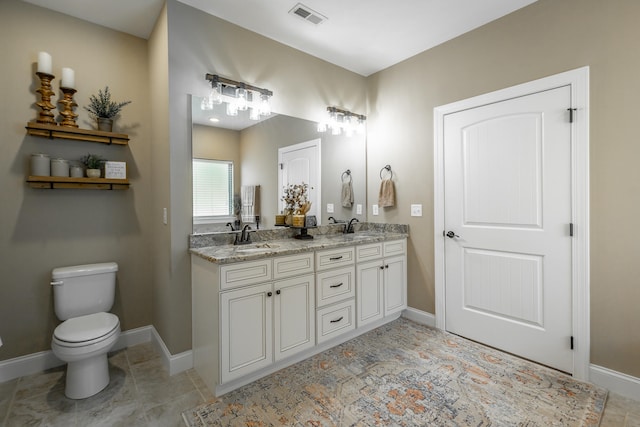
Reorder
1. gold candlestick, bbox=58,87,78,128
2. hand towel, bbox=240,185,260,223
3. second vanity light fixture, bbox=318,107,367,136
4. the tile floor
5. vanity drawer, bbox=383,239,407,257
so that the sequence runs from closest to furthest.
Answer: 1. the tile floor
2. gold candlestick, bbox=58,87,78,128
3. hand towel, bbox=240,185,260,223
4. vanity drawer, bbox=383,239,407,257
5. second vanity light fixture, bbox=318,107,367,136

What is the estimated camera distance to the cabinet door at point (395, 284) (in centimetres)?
292

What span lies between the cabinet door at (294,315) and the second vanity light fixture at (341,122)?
1654mm

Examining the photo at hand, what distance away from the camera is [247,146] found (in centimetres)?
262

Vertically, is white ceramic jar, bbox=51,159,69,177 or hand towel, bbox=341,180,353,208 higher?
white ceramic jar, bbox=51,159,69,177

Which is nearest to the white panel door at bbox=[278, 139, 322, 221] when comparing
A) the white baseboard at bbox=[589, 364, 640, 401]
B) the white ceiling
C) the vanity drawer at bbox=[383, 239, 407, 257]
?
the vanity drawer at bbox=[383, 239, 407, 257]

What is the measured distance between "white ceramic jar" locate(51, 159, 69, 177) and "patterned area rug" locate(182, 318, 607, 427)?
191cm

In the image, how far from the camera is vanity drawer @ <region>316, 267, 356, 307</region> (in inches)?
93.5

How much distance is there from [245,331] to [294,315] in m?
0.39

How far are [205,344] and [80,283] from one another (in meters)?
1.08

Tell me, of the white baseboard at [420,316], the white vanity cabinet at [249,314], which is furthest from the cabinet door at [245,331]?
the white baseboard at [420,316]

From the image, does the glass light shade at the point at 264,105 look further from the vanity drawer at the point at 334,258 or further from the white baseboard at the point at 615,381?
the white baseboard at the point at 615,381

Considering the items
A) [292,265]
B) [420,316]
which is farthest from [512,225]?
[292,265]

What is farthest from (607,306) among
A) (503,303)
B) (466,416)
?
(466,416)

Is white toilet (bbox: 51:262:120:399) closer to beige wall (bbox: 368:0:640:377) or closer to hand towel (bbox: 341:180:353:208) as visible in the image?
hand towel (bbox: 341:180:353:208)
